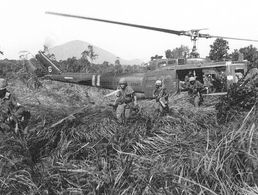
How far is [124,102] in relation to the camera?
7648 mm

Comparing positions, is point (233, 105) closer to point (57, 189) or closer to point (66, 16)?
point (57, 189)

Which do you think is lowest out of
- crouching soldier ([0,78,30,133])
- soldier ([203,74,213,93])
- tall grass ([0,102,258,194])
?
tall grass ([0,102,258,194])

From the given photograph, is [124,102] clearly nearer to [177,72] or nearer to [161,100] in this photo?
[161,100]

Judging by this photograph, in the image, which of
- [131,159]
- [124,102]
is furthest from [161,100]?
[131,159]

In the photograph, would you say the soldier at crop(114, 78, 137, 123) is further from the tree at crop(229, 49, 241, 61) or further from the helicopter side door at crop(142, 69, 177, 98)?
the tree at crop(229, 49, 241, 61)

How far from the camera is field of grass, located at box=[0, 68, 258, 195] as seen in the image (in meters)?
4.38

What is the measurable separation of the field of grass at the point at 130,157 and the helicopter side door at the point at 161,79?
5.42 m

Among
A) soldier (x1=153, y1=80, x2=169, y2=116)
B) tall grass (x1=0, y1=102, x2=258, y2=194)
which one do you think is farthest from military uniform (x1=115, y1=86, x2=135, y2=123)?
tall grass (x1=0, y1=102, x2=258, y2=194)

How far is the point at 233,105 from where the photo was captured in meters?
6.29

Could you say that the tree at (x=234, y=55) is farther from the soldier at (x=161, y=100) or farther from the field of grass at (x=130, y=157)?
the field of grass at (x=130, y=157)

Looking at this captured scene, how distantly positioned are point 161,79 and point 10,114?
6986 mm

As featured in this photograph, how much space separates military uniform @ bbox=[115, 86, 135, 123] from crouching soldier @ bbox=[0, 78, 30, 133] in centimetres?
204

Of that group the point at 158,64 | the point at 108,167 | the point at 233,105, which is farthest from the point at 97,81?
the point at 108,167

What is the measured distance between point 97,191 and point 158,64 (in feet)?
29.8
